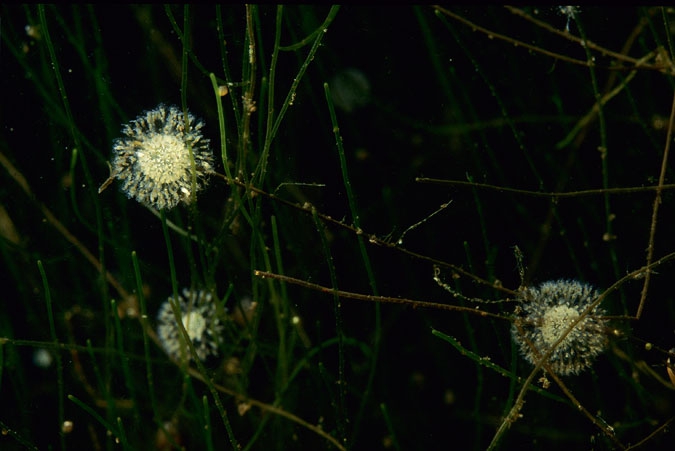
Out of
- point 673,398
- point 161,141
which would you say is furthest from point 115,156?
point 673,398

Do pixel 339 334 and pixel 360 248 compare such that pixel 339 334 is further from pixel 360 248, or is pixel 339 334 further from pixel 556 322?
pixel 556 322

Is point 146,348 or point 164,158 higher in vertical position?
point 164,158

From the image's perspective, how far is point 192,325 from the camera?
0.52 metres

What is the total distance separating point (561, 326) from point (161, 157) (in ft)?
1.33

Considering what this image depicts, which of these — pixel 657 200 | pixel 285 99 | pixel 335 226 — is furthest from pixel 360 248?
pixel 657 200

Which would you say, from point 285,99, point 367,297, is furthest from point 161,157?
point 367,297

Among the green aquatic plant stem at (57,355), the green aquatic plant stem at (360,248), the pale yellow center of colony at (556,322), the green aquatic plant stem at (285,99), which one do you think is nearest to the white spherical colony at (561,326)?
the pale yellow center of colony at (556,322)

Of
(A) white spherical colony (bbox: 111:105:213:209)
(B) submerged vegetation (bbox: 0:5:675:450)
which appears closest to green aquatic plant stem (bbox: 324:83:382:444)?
(B) submerged vegetation (bbox: 0:5:675:450)

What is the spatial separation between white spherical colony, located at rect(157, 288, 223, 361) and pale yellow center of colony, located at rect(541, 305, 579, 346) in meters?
0.33

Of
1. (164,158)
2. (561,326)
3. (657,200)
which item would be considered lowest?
(561,326)

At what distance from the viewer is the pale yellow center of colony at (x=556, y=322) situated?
1.52 ft

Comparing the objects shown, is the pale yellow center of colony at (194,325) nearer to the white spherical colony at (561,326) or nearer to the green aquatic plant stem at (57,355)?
the green aquatic plant stem at (57,355)

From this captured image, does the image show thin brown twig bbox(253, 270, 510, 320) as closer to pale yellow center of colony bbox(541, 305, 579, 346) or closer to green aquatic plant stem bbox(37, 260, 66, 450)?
pale yellow center of colony bbox(541, 305, 579, 346)

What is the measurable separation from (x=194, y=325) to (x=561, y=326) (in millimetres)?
365
